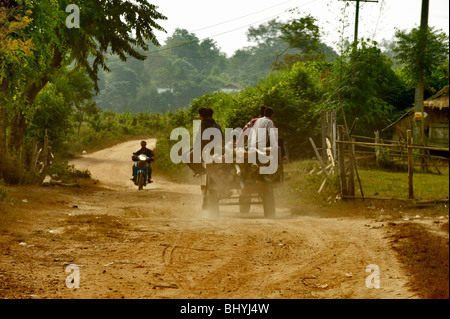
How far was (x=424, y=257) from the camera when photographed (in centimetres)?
665

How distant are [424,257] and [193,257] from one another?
3159 mm

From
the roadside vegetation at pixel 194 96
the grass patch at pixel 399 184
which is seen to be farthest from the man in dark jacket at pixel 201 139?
the grass patch at pixel 399 184

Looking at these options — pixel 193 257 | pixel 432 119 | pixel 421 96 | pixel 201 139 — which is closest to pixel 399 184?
pixel 201 139

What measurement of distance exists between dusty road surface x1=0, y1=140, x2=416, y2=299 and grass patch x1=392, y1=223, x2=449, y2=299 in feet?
0.56

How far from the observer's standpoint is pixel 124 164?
3209 cm

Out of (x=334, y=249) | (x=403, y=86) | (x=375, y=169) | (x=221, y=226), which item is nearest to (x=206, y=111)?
(x=221, y=226)

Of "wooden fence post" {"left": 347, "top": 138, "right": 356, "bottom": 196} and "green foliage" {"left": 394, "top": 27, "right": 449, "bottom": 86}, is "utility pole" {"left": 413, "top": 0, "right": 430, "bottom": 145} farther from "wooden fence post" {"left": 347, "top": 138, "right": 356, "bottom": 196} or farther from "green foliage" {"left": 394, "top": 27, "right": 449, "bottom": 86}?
"wooden fence post" {"left": 347, "top": 138, "right": 356, "bottom": 196}

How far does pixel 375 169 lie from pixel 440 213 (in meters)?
4.81

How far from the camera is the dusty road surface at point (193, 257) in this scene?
5609mm

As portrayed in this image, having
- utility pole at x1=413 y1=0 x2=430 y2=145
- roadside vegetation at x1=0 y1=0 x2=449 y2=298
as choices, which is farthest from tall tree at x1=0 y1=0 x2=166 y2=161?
utility pole at x1=413 y1=0 x2=430 y2=145

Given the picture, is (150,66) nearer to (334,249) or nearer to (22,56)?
(22,56)

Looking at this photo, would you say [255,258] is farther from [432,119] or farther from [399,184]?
[432,119]

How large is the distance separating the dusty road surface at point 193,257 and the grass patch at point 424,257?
0.17m

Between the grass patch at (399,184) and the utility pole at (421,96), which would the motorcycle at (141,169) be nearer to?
the grass patch at (399,184)
